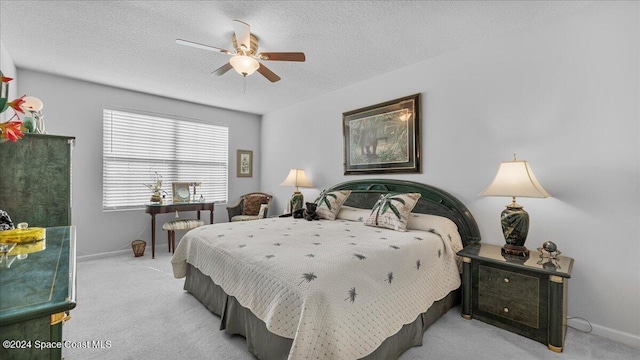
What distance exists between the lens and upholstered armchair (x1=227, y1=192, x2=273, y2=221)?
509cm

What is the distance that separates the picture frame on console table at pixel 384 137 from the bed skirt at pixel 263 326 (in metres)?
1.59

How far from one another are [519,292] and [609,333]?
727mm

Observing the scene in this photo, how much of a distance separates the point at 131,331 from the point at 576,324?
139 inches

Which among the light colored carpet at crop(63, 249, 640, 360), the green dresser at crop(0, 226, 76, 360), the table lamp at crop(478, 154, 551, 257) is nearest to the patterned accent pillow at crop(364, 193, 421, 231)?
the table lamp at crop(478, 154, 551, 257)

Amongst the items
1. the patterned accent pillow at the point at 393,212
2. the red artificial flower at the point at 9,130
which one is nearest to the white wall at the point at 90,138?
the red artificial flower at the point at 9,130

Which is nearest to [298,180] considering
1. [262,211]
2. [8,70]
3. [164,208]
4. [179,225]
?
[262,211]

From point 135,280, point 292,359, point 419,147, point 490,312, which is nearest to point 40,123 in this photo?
point 135,280

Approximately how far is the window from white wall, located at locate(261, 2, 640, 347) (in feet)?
12.6

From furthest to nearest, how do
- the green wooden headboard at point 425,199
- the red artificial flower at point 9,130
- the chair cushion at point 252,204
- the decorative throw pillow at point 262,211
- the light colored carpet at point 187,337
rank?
the chair cushion at point 252,204
the decorative throw pillow at point 262,211
the green wooden headboard at point 425,199
the light colored carpet at point 187,337
the red artificial flower at point 9,130

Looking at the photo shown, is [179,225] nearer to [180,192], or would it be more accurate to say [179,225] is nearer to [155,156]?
[180,192]

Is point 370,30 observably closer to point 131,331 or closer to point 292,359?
point 292,359

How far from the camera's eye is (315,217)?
342cm

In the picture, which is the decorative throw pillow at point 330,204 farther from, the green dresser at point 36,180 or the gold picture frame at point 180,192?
the gold picture frame at point 180,192

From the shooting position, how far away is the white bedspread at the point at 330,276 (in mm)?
1430
